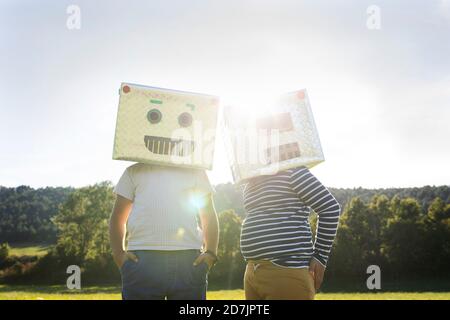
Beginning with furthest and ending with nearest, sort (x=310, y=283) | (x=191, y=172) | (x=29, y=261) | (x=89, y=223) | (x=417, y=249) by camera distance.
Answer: (x=29, y=261), (x=89, y=223), (x=417, y=249), (x=191, y=172), (x=310, y=283)

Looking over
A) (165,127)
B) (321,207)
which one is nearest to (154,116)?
(165,127)

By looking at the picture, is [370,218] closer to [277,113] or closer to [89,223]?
[89,223]

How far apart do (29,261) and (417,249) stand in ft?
132

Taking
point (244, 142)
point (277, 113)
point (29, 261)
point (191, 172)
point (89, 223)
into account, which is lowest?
point (29, 261)

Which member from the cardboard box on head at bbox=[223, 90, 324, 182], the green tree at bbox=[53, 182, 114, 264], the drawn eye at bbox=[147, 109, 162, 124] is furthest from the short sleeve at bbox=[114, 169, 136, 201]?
the green tree at bbox=[53, 182, 114, 264]

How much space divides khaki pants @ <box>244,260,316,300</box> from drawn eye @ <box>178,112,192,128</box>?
128 centimetres

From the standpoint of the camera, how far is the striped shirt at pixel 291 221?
2986mm

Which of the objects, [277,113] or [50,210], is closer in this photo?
[277,113]

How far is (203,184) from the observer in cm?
343

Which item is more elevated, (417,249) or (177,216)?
(177,216)

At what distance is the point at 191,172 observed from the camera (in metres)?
3.43

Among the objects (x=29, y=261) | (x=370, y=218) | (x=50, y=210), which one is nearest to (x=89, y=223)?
(x=29, y=261)

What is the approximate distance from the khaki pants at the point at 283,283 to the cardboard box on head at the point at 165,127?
3.21ft

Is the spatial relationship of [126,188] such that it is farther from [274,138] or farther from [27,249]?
[27,249]
